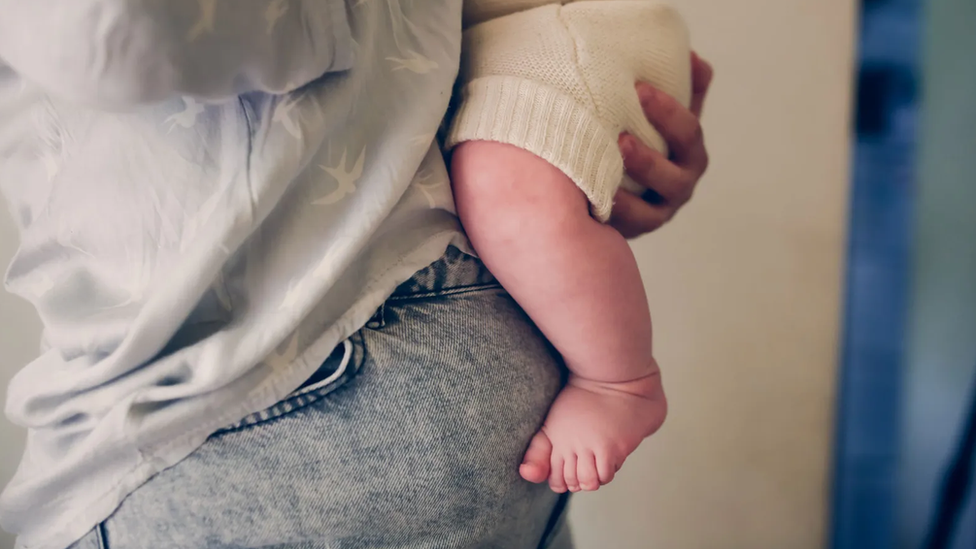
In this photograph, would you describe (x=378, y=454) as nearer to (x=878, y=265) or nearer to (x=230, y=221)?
(x=230, y=221)

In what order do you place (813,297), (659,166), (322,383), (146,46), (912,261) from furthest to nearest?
(813,297), (912,261), (659,166), (322,383), (146,46)

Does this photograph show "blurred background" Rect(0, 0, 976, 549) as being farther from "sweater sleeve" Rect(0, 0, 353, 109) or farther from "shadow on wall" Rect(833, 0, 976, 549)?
"sweater sleeve" Rect(0, 0, 353, 109)

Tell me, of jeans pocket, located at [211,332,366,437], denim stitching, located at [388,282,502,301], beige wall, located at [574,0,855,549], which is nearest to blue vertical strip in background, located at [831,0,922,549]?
beige wall, located at [574,0,855,549]

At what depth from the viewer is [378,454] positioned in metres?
0.35

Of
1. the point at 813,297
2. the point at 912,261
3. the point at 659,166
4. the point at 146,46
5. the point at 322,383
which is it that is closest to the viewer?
the point at 146,46

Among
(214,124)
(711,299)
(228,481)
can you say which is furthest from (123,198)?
(711,299)

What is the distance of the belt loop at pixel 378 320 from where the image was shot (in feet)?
1.18

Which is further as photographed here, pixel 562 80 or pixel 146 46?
pixel 562 80

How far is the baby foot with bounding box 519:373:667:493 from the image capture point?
41 cm

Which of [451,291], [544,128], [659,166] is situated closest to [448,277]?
[451,291]

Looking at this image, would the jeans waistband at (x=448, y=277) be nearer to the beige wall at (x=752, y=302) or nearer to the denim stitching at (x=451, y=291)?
the denim stitching at (x=451, y=291)

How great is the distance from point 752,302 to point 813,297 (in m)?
0.10

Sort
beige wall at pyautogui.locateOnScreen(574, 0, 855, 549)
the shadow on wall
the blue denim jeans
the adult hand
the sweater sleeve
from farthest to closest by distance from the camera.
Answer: beige wall at pyautogui.locateOnScreen(574, 0, 855, 549) < the shadow on wall < the adult hand < the blue denim jeans < the sweater sleeve

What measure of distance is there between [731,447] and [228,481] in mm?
936
